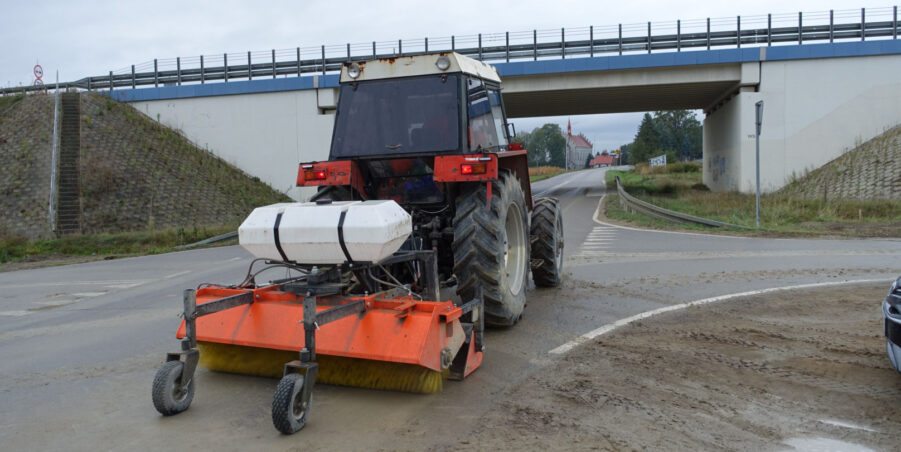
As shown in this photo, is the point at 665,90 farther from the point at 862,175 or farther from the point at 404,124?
the point at 404,124

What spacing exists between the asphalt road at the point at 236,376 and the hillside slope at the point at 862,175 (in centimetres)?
937

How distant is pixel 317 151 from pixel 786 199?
61.3ft

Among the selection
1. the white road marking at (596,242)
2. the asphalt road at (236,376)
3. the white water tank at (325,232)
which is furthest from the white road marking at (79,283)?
the white road marking at (596,242)

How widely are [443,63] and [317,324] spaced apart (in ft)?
10.7

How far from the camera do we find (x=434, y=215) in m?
6.49

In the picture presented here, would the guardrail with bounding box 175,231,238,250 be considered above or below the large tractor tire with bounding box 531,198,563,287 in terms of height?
below

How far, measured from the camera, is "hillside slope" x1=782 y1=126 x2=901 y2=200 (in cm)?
2225

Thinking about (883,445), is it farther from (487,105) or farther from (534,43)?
(534,43)

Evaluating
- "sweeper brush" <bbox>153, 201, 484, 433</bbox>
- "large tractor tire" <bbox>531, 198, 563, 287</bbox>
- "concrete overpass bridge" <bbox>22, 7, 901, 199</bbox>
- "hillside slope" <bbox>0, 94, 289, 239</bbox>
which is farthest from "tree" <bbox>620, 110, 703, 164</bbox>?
"sweeper brush" <bbox>153, 201, 484, 433</bbox>

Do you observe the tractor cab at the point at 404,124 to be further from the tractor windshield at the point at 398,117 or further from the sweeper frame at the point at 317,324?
the sweeper frame at the point at 317,324

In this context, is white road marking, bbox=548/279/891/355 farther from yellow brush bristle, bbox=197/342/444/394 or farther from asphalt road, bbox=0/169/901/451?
yellow brush bristle, bbox=197/342/444/394

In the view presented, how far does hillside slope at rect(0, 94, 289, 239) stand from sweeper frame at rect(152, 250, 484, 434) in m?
19.0

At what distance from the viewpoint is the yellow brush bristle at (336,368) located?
4664mm

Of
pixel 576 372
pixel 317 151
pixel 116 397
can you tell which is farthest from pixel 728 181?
pixel 116 397
